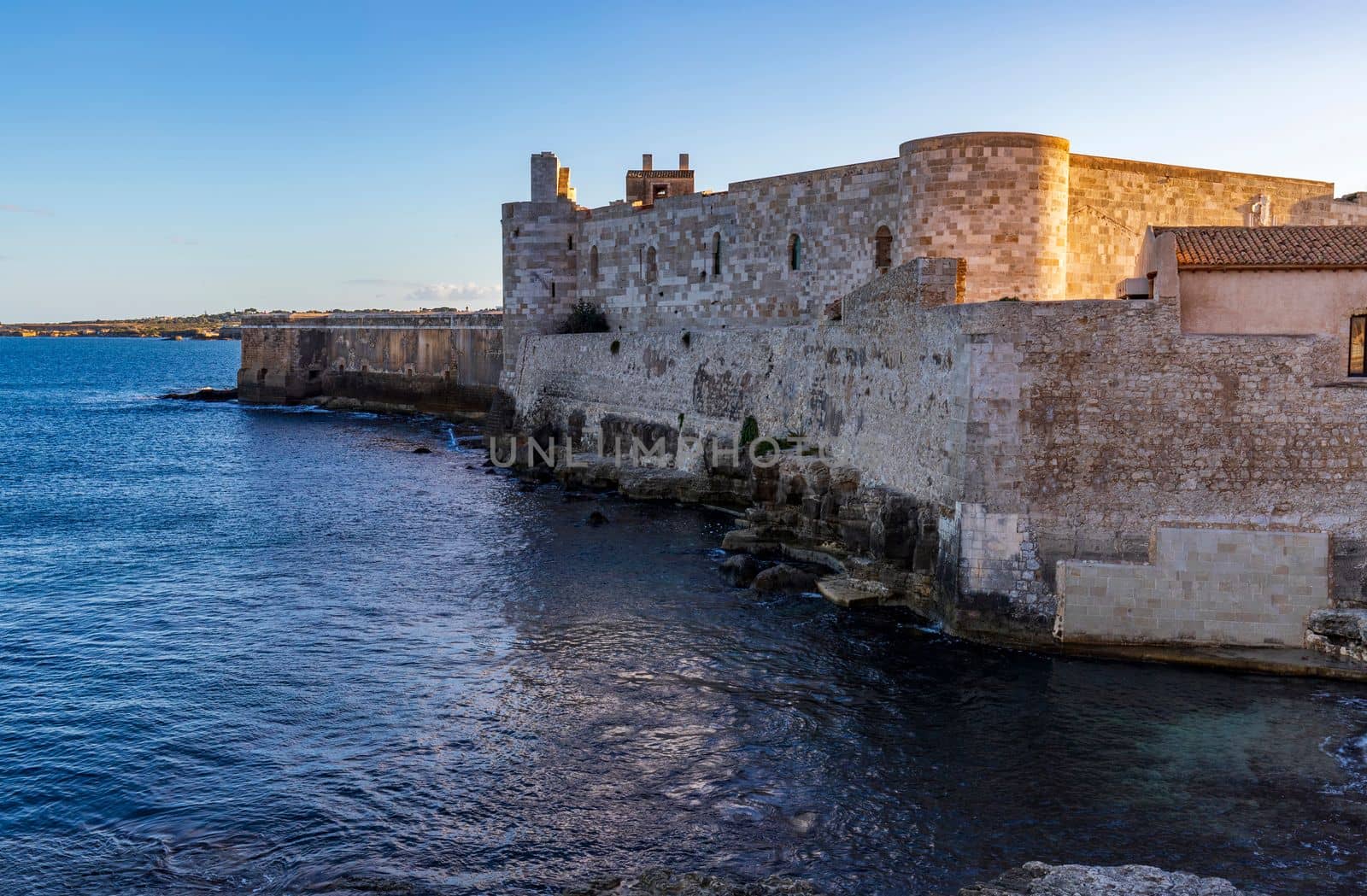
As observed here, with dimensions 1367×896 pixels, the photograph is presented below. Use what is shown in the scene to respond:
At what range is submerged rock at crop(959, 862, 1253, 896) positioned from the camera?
27.5 ft

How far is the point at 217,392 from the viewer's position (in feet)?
220

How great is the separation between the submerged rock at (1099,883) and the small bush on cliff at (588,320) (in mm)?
29482

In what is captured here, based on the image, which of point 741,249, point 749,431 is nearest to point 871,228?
point 741,249

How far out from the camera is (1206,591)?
13.9 metres

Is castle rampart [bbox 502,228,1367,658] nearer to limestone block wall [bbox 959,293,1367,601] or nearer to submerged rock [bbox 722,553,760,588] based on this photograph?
limestone block wall [bbox 959,293,1367,601]

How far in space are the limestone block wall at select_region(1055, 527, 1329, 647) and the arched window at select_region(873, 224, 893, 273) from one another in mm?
13845

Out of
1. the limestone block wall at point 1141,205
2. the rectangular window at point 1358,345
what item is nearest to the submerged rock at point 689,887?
the rectangular window at point 1358,345

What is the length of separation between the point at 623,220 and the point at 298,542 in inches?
654

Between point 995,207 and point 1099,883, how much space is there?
16299 mm

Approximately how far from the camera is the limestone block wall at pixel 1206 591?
13.8 meters

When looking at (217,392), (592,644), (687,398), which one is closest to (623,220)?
(687,398)

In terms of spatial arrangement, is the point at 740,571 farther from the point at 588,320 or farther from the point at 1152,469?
the point at 588,320

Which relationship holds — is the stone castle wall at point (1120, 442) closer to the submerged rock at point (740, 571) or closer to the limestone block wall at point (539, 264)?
the submerged rock at point (740, 571)

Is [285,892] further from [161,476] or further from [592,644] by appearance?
[161,476]
